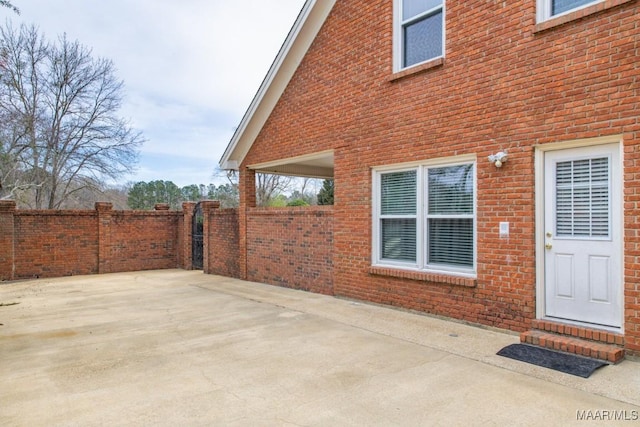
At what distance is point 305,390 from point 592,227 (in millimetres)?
3710

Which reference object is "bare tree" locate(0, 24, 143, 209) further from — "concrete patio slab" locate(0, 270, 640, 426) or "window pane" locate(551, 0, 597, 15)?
"window pane" locate(551, 0, 597, 15)

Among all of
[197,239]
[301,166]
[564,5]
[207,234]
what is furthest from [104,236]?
[564,5]

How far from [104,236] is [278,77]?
7926 mm

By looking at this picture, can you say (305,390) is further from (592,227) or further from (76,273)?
(76,273)

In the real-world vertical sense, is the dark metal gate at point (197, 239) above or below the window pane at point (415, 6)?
below

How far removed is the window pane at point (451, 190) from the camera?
19.5 feet

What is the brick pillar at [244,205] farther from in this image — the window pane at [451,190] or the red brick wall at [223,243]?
the window pane at [451,190]

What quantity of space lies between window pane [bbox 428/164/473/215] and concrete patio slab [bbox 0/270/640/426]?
5.50 ft

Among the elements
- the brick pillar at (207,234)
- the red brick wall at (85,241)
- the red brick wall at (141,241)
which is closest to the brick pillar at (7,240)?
the red brick wall at (85,241)

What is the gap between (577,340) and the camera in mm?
4582

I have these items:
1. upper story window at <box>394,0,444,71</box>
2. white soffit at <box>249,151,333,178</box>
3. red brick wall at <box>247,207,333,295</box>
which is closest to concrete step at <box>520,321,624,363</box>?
red brick wall at <box>247,207,333,295</box>

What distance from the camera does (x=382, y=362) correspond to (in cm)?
435

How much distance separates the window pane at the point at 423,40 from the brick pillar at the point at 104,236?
10362mm

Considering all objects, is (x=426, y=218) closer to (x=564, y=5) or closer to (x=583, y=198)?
(x=583, y=198)
